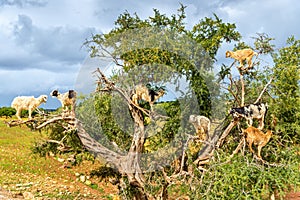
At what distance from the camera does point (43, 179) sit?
896cm

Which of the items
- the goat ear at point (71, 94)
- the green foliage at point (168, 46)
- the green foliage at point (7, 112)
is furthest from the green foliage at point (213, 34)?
the green foliage at point (7, 112)

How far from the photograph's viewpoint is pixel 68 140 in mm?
6199

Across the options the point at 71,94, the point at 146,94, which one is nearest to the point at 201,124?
the point at 146,94

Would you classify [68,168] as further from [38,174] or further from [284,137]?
[284,137]

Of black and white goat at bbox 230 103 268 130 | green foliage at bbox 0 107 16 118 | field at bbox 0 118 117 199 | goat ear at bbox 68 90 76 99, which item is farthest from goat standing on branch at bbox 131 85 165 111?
green foliage at bbox 0 107 16 118

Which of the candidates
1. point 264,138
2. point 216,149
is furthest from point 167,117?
point 264,138

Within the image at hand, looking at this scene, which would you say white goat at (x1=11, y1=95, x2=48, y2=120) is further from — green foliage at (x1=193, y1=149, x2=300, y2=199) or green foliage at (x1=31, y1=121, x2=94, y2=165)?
green foliage at (x1=193, y1=149, x2=300, y2=199)

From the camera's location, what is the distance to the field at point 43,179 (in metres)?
7.61

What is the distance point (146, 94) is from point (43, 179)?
510 cm

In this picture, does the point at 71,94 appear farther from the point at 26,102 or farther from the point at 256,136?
the point at 256,136

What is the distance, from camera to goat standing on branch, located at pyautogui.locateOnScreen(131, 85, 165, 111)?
15.8 ft

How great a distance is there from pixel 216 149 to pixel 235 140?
725mm

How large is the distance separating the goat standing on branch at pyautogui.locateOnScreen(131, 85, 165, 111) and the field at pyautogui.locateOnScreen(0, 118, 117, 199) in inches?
88.4

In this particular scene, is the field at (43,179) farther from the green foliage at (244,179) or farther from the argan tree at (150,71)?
the green foliage at (244,179)
